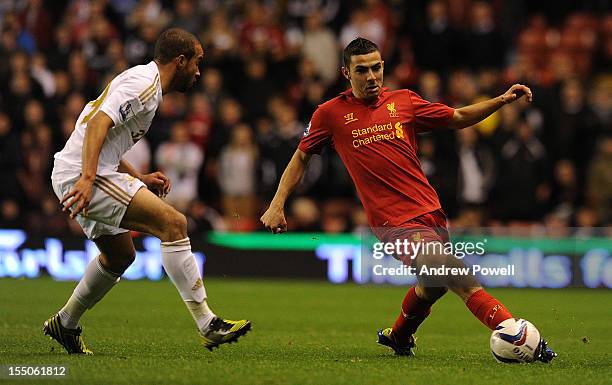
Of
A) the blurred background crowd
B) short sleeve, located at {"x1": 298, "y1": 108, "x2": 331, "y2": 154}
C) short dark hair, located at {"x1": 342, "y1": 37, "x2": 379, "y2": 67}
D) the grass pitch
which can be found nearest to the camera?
the grass pitch

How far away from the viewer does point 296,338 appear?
9617mm

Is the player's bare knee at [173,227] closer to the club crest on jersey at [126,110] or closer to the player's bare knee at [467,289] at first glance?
the club crest on jersey at [126,110]

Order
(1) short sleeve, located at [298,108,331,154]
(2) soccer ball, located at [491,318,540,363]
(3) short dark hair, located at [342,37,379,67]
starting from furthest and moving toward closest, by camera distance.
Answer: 1. (1) short sleeve, located at [298,108,331,154]
2. (3) short dark hair, located at [342,37,379,67]
3. (2) soccer ball, located at [491,318,540,363]

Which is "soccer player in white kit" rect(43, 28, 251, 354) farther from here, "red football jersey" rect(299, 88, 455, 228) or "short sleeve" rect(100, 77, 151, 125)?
"red football jersey" rect(299, 88, 455, 228)

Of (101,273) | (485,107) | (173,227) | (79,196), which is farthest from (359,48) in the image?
(101,273)

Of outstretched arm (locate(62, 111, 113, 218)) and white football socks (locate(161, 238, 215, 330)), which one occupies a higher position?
outstretched arm (locate(62, 111, 113, 218))

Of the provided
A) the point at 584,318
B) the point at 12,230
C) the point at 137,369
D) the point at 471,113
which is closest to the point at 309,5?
the point at 12,230

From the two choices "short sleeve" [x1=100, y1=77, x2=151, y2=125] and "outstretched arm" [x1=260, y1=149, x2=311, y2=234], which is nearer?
"short sleeve" [x1=100, y1=77, x2=151, y2=125]

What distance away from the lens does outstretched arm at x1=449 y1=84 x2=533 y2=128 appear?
8.05m

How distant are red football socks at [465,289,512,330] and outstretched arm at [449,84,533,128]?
4.29 ft

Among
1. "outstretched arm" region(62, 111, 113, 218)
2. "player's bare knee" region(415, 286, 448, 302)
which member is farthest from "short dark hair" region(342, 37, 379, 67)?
"outstretched arm" region(62, 111, 113, 218)

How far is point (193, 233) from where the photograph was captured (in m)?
16.6

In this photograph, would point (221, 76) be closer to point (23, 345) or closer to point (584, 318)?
point (584, 318)

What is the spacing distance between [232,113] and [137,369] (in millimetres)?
10091
